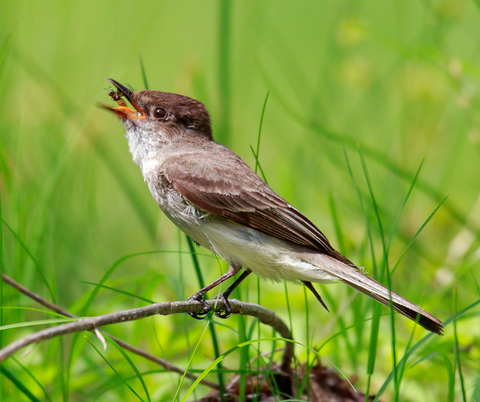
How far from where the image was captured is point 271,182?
7.40 m

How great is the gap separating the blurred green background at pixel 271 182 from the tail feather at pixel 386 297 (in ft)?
0.43

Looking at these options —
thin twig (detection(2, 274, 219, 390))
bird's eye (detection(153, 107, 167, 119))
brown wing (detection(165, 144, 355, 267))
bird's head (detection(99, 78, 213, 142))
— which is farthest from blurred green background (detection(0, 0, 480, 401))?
bird's eye (detection(153, 107, 167, 119))

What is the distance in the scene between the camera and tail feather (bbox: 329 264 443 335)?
93.9 inches

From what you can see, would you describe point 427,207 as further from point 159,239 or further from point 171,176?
point 171,176

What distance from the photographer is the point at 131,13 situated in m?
5.62

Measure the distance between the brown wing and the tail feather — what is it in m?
0.21

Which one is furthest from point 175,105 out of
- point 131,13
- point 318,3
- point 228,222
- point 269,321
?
point 318,3

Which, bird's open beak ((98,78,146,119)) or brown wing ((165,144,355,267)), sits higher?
bird's open beak ((98,78,146,119))

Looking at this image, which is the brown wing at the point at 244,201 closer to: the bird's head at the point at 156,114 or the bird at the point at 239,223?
the bird at the point at 239,223

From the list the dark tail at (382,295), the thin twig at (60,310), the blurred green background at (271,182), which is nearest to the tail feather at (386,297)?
the dark tail at (382,295)

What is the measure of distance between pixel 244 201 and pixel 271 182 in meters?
4.24

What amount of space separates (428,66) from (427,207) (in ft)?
5.13

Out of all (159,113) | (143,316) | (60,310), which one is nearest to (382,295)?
(143,316)

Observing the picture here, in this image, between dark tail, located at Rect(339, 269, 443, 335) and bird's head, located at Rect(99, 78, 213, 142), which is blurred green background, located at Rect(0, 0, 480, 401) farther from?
bird's head, located at Rect(99, 78, 213, 142)
